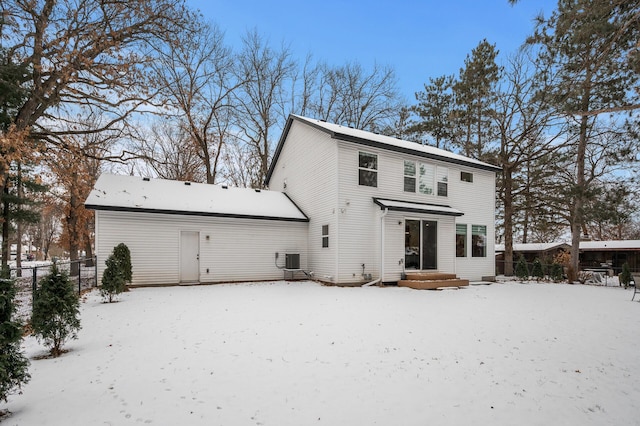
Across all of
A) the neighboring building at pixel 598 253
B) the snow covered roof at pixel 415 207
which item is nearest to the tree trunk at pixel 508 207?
the neighboring building at pixel 598 253

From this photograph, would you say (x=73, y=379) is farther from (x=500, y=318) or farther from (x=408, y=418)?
(x=500, y=318)

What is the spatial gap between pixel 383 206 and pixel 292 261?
4299mm

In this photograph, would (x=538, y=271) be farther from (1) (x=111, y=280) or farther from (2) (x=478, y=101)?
(1) (x=111, y=280)

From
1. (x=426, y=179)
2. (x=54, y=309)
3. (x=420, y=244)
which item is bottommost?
(x=54, y=309)

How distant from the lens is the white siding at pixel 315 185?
13.0 m

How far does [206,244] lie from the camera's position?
13.0m

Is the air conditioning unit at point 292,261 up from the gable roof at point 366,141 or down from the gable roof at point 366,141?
down

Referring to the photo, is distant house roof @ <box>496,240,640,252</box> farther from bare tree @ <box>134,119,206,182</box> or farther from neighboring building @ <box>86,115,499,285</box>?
bare tree @ <box>134,119,206,182</box>

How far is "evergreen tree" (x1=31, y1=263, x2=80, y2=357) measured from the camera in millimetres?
4773

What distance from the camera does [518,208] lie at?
21781 millimetres

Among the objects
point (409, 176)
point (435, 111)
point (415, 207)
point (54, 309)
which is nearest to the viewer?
point (54, 309)

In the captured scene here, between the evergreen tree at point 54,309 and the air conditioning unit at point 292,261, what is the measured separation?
360 inches

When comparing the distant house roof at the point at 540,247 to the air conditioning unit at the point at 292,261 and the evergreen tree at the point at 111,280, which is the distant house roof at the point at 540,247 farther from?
the evergreen tree at the point at 111,280

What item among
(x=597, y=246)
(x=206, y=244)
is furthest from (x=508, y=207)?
(x=206, y=244)
